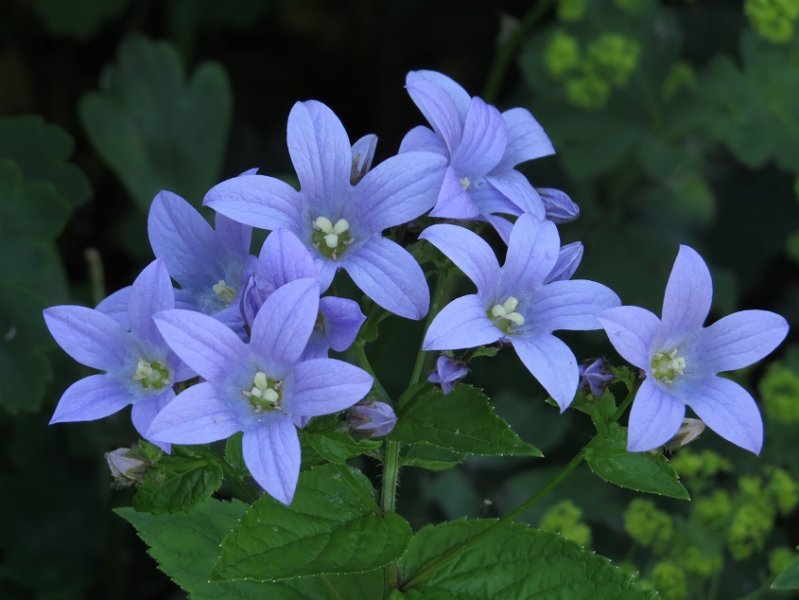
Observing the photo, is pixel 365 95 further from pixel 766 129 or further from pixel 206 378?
pixel 206 378

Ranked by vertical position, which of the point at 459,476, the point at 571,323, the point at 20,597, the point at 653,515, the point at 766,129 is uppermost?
the point at 571,323

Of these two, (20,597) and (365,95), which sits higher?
(365,95)

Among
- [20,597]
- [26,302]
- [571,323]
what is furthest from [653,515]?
[20,597]

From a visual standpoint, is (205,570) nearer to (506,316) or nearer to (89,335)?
(89,335)

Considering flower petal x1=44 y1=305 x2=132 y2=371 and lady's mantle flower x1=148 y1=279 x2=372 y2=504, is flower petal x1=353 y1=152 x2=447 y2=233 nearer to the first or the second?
lady's mantle flower x1=148 y1=279 x2=372 y2=504

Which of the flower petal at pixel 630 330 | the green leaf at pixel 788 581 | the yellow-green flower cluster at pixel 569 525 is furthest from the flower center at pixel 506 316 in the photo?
the yellow-green flower cluster at pixel 569 525

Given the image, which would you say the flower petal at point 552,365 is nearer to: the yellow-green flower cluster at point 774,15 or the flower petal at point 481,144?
the flower petal at point 481,144
